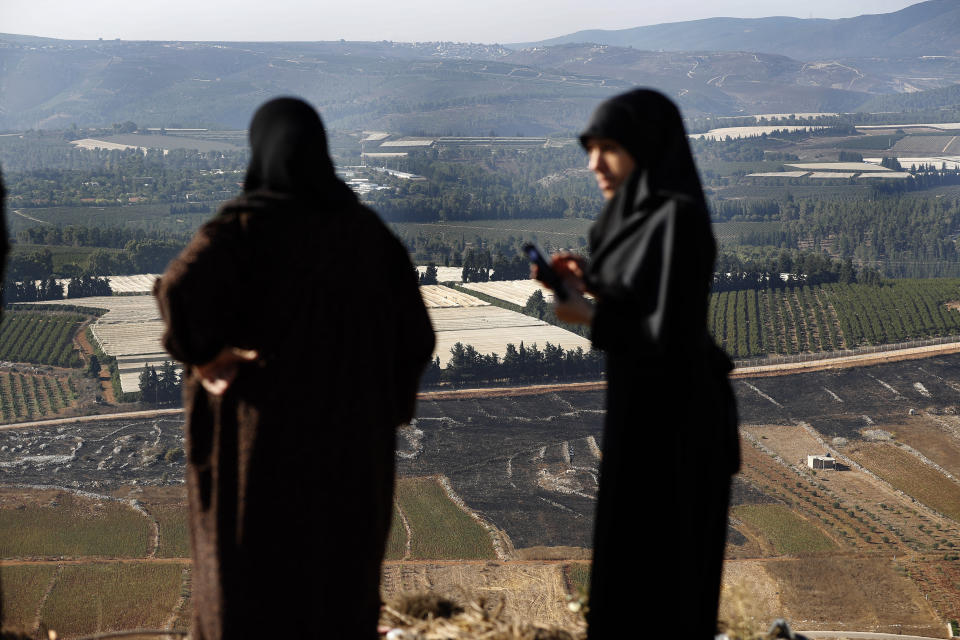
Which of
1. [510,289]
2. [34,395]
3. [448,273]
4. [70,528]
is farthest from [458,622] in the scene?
[448,273]

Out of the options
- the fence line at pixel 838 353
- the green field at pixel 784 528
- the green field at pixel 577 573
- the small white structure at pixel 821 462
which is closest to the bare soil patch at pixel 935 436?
the small white structure at pixel 821 462

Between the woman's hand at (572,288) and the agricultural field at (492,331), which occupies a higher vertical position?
the woman's hand at (572,288)

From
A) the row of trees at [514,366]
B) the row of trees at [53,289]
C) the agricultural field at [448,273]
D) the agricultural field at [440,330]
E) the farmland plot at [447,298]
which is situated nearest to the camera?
the row of trees at [514,366]

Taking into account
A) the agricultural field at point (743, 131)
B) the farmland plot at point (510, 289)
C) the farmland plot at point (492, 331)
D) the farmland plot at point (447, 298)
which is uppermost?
the agricultural field at point (743, 131)

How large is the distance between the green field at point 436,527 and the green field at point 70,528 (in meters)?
8.75

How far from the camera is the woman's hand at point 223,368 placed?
343 cm

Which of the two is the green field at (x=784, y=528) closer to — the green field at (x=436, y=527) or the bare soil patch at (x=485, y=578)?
the bare soil patch at (x=485, y=578)

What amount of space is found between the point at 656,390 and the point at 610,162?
834mm

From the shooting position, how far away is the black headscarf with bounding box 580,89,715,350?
11.3 feet

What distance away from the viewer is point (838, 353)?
187 ft

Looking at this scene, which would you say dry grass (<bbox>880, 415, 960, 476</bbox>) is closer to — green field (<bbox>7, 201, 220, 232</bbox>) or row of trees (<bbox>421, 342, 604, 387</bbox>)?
row of trees (<bbox>421, 342, 604, 387</bbox>)

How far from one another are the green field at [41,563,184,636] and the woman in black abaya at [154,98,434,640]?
23494mm

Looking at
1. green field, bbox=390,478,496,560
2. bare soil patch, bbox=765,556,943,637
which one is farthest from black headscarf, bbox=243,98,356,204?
green field, bbox=390,478,496,560

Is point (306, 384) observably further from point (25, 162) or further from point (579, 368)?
point (25, 162)
